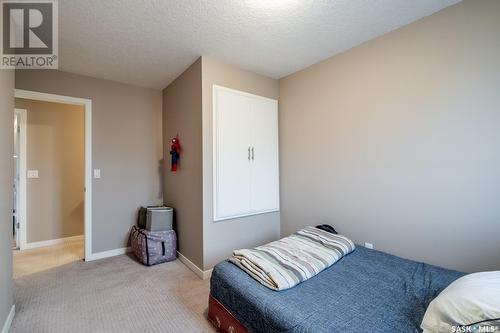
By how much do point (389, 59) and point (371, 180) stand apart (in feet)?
3.79

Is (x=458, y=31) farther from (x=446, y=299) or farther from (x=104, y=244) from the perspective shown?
(x=104, y=244)

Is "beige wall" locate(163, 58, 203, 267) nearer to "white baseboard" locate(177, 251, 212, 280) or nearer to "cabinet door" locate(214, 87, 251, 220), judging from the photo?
"white baseboard" locate(177, 251, 212, 280)

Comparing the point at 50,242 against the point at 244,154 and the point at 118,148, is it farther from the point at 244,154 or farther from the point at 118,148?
the point at 244,154

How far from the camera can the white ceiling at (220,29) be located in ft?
5.76

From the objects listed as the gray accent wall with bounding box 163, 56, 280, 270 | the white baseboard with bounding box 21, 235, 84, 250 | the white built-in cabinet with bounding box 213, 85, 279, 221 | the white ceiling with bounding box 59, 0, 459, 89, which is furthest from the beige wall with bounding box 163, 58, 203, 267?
the white baseboard with bounding box 21, 235, 84, 250

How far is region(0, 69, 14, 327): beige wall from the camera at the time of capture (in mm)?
1561

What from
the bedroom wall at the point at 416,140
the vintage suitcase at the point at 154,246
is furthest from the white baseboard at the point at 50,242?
the bedroom wall at the point at 416,140

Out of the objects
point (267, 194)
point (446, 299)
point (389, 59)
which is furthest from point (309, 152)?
point (446, 299)

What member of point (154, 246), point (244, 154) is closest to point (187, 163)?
point (244, 154)

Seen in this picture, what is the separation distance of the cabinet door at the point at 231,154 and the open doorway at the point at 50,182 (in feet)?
6.04

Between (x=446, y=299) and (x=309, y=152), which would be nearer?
(x=446, y=299)

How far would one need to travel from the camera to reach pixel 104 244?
3102mm

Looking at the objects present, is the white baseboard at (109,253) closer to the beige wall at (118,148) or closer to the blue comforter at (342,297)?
the beige wall at (118,148)

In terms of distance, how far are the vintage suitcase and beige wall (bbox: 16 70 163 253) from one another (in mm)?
474
